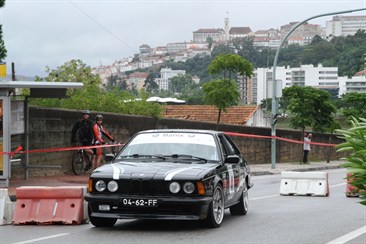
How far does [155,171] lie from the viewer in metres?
12.6

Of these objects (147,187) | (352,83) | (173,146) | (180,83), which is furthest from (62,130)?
(352,83)

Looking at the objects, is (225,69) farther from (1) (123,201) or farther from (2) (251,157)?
(1) (123,201)

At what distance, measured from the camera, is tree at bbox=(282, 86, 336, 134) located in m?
47.7

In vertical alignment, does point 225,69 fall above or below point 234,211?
above

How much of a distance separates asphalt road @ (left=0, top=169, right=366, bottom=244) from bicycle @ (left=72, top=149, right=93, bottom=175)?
31.9ft

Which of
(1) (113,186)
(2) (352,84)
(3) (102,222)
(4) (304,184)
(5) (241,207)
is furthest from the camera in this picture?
(2) (352,84)

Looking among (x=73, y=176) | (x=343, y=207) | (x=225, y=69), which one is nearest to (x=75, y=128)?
(x=73, y=176)

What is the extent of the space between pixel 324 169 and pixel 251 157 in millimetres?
3274

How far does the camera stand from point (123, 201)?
12367mm

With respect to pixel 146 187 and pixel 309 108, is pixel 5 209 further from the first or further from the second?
pixel 309 108

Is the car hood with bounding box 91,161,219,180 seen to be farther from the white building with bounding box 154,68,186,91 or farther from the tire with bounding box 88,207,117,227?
the white building with bounding box 154,68,186,91

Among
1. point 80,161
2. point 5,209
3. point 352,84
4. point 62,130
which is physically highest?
point 352,84

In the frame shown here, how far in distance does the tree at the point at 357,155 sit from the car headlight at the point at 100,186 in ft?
22.7

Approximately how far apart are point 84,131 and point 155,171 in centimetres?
1234
